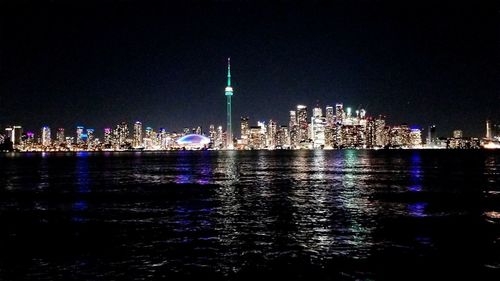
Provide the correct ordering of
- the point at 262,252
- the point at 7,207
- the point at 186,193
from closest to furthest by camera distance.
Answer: the point at 262,252 < the point at 7,207 < the point at 186,193

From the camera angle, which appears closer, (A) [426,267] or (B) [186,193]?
(A) [426,267]

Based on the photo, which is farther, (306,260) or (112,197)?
(112,197)

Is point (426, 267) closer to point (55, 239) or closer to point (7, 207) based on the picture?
point (55, 239)

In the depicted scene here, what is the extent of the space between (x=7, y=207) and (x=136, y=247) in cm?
1850

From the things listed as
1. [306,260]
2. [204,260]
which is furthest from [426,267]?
[204,260]

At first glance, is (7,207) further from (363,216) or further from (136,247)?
(363,216)

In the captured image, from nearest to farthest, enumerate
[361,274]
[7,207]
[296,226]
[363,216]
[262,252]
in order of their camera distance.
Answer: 1. [361,274]
2. [262,252]
3. [296,226]
4. [363,216]
5. [7,207]

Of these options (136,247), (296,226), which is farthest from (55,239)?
(296,226)

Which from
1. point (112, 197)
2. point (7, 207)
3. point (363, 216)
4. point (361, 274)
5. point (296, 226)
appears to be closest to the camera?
point (361, 274)

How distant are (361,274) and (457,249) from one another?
6.09 m

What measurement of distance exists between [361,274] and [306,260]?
2.44 m

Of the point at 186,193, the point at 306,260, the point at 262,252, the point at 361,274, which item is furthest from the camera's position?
the point at 186,193

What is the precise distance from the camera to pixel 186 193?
4197 cm

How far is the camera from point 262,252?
61.0ft
